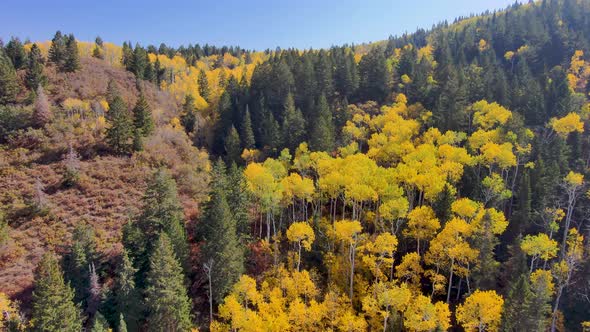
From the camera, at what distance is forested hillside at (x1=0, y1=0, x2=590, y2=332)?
41219 millimetres

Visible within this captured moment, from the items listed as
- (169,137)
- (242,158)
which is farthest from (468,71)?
(169,137)

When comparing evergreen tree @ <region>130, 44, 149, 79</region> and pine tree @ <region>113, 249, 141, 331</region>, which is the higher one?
evergreen tree @ <region>130, 44, 149, 79</region>

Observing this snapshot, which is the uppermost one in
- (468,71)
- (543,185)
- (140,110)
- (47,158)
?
(468,71)

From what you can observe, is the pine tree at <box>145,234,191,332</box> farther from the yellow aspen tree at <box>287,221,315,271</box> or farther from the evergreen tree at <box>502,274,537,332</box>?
the evergreen tree at <box>502,274,537,332</box>

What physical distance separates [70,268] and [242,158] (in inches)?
1776

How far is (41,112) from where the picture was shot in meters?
72.9

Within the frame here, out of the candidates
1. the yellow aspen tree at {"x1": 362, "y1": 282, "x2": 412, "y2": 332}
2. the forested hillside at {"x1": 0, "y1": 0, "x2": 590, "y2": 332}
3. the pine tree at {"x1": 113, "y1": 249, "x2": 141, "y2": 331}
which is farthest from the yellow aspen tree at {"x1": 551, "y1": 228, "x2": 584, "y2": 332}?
the pine tree at {"x1": 113, "y1": 249, "x2": 141, "y2": 331}

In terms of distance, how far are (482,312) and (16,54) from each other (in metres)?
105

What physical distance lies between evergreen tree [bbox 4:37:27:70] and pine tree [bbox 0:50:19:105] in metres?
9.81

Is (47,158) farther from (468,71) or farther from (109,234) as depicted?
(468,71)

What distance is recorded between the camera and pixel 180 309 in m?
41.1

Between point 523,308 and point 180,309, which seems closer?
point 523,308

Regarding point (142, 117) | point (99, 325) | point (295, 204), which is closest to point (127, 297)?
point (99, 325)

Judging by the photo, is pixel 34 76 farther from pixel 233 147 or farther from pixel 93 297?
pixel 93 297
